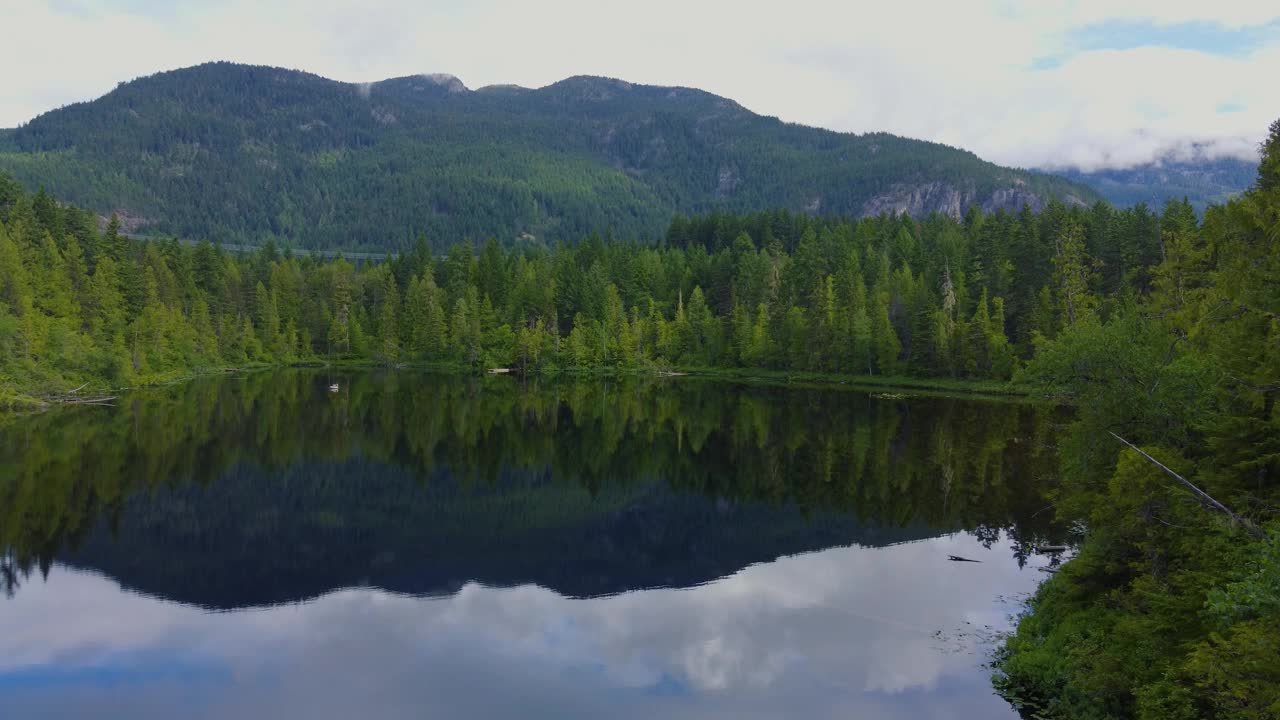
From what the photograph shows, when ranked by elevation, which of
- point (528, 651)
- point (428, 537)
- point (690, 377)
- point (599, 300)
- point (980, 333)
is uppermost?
point (599, 300)

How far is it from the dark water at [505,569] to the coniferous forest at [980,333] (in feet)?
16.7

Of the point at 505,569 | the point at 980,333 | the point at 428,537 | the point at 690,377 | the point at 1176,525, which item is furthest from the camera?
the point at 690,377

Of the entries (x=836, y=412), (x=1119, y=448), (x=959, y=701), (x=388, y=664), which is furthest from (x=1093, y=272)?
(x=388, y=664)

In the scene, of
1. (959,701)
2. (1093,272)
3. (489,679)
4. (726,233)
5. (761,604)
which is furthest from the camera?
(726,233)

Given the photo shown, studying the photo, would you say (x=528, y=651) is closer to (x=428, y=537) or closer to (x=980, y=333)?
(x=428, y=537)

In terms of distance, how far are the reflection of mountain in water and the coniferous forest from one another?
13.2 m

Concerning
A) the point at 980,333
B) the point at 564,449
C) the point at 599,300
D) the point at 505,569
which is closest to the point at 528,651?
the point at 505,569

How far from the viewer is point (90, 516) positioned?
39594 millimetres

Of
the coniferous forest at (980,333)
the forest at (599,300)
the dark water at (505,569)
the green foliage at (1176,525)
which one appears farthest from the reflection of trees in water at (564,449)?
the forest at (599,300)

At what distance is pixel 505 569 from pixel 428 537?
6004 mm

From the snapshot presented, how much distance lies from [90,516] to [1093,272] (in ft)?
325

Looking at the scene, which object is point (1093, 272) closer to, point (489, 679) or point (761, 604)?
point (761, 604)

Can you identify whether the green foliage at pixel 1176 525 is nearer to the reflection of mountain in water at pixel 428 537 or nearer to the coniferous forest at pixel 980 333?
the coniferous forest at pixel 980 333

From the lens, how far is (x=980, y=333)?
97.4 meters
